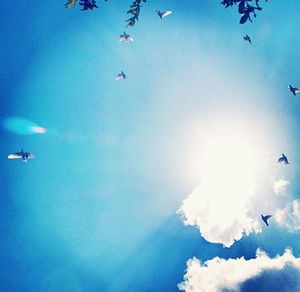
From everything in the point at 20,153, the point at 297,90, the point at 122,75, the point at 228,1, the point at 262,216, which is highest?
the point at 122,75

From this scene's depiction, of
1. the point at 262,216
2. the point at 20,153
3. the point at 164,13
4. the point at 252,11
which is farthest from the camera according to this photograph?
the point at 20,153

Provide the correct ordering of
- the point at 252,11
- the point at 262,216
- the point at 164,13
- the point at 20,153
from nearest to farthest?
the point at 252,11 < the point at 262,216 < the point at 164,13 < the point at 20,153

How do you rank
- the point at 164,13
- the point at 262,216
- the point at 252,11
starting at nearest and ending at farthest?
the point at 252,11 → the point at 262,216 → the point at 164,13

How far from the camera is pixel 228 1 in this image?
10227mm

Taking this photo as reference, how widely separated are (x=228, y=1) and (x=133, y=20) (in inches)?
118

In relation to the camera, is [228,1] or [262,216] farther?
[262,216]

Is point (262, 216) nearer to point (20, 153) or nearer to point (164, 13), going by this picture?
point (164, 13)

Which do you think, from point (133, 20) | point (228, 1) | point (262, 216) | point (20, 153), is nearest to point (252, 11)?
point (228, 1)

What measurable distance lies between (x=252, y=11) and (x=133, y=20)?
3620mm

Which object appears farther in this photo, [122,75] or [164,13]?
[122,75]

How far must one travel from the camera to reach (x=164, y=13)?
42.5 feet

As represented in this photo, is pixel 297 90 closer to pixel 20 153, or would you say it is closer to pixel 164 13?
pixel 164 13

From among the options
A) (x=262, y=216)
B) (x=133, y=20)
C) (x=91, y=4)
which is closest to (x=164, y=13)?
(x=133, y=20)

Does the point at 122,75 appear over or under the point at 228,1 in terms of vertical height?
over
